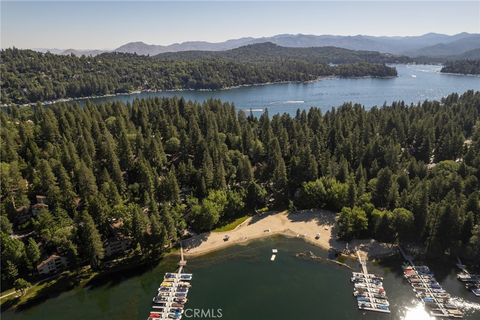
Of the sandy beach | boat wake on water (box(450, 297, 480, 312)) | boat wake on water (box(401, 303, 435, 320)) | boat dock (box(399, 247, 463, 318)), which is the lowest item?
boat wake on water (box(401, 303, 435, 320))

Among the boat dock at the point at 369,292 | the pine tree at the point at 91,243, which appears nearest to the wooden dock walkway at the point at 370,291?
the boat dock at the point at 369,292

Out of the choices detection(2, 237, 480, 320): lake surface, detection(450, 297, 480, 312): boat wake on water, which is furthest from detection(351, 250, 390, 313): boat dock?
detection(450, 297, 480, 312): boat wake on water

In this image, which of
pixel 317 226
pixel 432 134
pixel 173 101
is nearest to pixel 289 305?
pixel 317 226

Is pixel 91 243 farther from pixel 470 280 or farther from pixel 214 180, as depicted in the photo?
pixel 470 280

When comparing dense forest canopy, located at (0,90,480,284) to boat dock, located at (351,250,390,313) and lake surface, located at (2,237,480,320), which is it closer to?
lake surface, located at (2,237,480,320)

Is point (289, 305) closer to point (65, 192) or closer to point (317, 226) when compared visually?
point (317, 226)

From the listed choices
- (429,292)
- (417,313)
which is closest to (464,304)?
(429,292)

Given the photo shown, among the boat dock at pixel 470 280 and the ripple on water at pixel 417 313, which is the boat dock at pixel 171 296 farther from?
the boat dock at pixel 470 280
